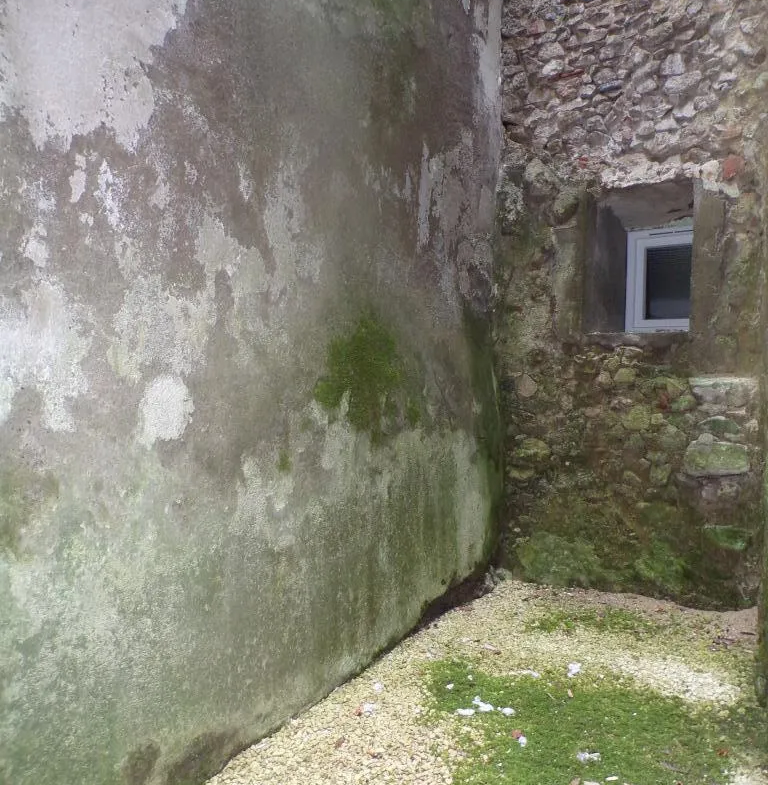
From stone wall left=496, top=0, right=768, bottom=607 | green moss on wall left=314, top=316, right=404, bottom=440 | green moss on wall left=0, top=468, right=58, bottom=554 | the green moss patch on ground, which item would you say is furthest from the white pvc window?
green moss on wall left=0, top=468, right=58, bottom=554

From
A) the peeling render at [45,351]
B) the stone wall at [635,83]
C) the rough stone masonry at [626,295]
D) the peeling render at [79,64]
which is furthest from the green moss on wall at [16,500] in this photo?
the stone wall at [635,83]

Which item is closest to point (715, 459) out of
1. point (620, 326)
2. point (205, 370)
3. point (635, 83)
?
point (620, 326)

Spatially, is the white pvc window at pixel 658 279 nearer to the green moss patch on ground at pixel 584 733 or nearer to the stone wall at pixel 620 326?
the stone wall at pixel 620 326

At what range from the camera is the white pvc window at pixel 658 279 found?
11.1ft

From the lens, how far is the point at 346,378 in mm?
2225

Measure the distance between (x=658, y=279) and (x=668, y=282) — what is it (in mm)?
52

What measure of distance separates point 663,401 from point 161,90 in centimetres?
231

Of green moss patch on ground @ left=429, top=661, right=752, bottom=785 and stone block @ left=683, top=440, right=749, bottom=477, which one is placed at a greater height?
stone block @ left=683, top=440, right=749, bottom=477

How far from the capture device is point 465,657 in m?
2.45

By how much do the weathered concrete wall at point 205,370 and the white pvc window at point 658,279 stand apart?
4.25 feet

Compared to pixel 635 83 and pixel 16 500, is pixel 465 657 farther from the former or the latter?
pixel 635 83

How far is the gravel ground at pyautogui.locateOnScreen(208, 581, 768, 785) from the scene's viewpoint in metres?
1.79

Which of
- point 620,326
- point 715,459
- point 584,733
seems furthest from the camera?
point 620,326

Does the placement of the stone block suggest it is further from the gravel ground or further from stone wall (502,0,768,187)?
stone wall (502,0,768,187)
